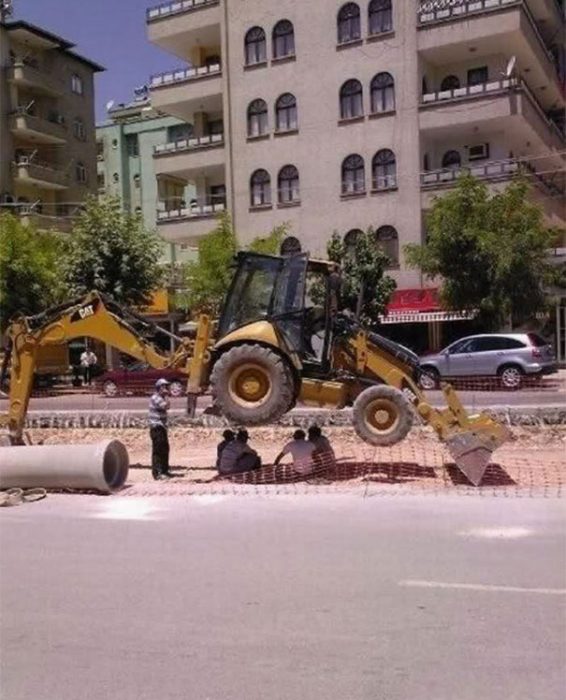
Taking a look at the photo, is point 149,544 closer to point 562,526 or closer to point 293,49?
point 562,526

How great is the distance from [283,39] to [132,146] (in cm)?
2450

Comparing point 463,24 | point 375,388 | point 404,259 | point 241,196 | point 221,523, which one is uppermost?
point 463,24

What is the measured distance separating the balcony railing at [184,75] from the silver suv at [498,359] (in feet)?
70.0

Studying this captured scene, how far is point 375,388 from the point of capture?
40.8ft

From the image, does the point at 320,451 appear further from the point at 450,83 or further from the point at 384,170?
the point at 450,83

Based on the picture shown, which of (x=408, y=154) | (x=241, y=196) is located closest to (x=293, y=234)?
(x=241, y=196)

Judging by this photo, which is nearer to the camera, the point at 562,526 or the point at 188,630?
the point at 188,630

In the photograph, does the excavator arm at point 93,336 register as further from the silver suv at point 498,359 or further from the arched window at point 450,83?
the arched window at point 450,83

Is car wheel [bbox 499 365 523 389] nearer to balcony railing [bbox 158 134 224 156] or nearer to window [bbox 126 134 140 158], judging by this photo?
balcony railing [bbox 158 134 224 156]

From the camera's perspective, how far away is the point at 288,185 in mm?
41062

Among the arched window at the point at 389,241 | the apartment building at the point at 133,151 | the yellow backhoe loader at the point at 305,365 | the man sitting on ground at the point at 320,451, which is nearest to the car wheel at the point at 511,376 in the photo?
the arched window at the point at 389,241

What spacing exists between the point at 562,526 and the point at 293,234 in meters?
32.3

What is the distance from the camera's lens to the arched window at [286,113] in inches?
1604

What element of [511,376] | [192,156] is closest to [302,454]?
[511,376]
